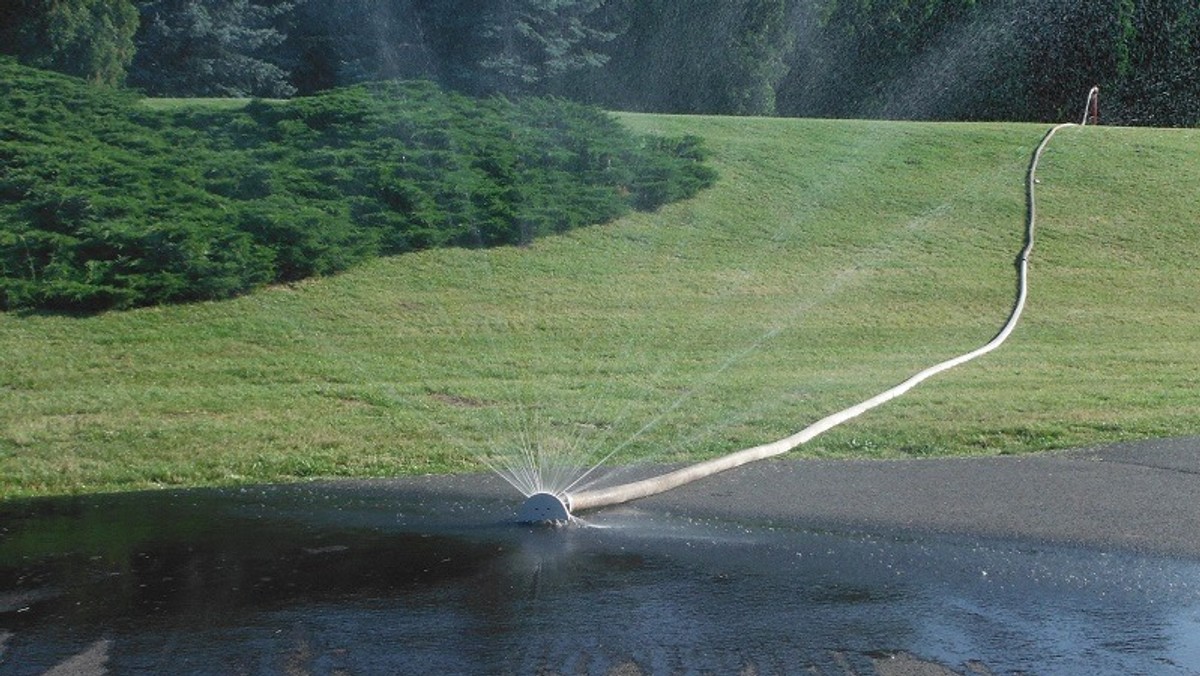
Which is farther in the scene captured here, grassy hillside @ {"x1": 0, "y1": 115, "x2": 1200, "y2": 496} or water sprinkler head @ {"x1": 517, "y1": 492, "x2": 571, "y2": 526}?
grassy hillside @ {"x1": 0, "y1": 115, "x2": 1200, "y2": 496}

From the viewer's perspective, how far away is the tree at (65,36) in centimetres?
2694

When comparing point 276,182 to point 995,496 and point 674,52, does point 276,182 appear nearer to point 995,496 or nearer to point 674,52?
point 995,496

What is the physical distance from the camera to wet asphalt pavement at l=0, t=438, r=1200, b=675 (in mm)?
5434

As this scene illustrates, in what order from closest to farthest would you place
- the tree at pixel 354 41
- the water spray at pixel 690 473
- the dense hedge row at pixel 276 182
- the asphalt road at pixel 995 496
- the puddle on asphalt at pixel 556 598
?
the puddle on asphalt at pixel 556 598
the asphalt road at pixel 995 496
the water spray at pixel 690 473
the dense hedge row at pixel 276 182
the tree at pixel 354 41

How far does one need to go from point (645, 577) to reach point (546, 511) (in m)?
1.08

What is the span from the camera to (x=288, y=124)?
754 inches

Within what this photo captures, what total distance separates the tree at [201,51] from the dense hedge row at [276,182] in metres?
14.8

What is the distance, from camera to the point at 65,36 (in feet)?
89.0

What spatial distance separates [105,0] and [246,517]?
23189 mm

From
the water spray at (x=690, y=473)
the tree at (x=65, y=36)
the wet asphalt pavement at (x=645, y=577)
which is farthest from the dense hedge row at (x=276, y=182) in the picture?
the tree at (x=65, y=36)

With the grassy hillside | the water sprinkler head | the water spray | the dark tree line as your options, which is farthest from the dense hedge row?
the dark tree line

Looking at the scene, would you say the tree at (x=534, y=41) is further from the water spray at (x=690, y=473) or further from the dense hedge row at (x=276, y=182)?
the water spray at (x=690, y=473)

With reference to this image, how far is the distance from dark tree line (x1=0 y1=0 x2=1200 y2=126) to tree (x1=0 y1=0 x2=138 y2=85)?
439 centimetres

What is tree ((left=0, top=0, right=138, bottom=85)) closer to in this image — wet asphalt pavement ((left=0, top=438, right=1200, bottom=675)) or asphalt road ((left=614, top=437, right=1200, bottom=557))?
wet asphalt pavement ((left=0, top=438, right=1200, bottom=675))
